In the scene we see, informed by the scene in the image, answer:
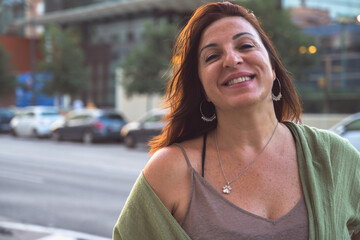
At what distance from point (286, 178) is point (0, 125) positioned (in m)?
29.4

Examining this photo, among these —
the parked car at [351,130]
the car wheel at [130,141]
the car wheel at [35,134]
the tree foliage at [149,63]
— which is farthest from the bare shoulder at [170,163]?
the car wheel at [35,134]

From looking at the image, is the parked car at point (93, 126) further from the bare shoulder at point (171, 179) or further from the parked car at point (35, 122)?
the bare shoulder at point (171, 179)

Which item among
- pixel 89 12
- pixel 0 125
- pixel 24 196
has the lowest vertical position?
pixel 0 125

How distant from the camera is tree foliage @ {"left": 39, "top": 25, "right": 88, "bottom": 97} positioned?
28.8m

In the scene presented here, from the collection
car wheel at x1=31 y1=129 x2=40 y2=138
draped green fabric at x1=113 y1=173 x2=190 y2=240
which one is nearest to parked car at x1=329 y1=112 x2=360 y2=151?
draped green fabric at x1=113 y1=173 x2=190 y2=240

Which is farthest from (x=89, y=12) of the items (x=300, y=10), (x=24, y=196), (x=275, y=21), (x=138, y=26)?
(x=24, y=196)

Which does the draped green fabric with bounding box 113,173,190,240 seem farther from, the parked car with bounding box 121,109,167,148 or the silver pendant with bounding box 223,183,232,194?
the parked car with bounding box 121,109,167,148

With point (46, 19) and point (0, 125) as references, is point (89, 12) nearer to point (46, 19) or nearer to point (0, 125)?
point (46, 19)

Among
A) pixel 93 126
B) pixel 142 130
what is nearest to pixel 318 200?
pixel 142 130

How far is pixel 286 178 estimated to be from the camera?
164 centimetres

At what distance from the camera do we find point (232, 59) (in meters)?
1.65

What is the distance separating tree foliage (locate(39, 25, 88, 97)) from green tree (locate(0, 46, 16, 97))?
6226mm

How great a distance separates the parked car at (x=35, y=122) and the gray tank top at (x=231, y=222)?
75.6ft

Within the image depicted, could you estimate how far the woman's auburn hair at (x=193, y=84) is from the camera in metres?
1.74
